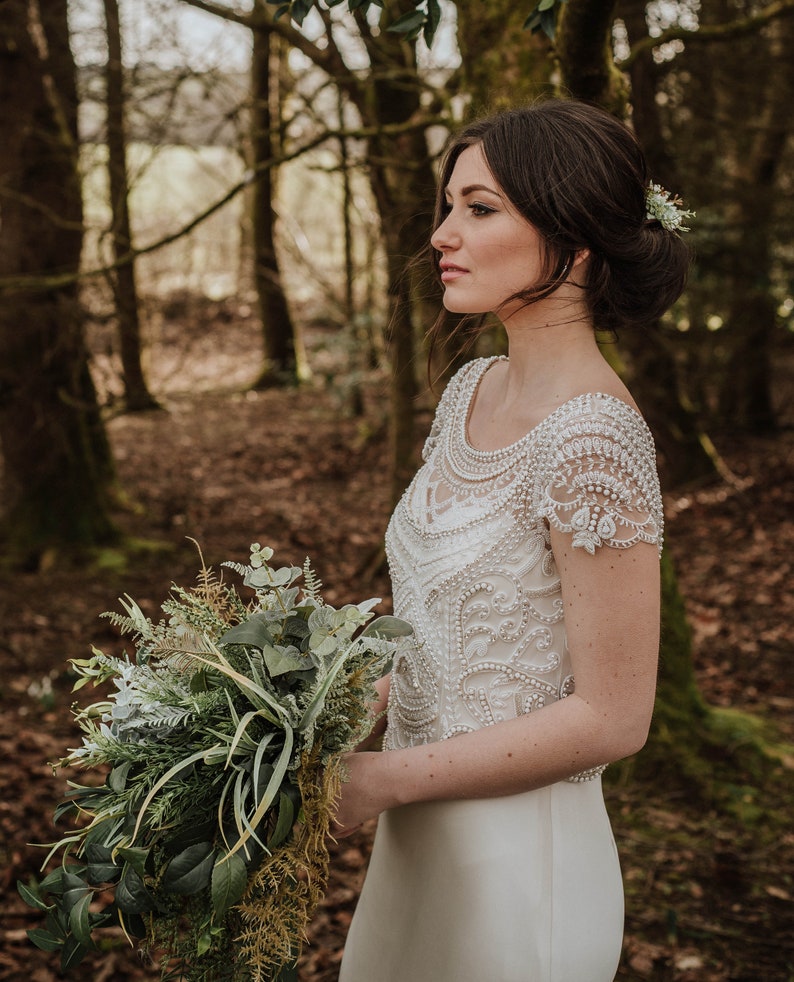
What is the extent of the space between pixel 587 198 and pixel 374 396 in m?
11.2

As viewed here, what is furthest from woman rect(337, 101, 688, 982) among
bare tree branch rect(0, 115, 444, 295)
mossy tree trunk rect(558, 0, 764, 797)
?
bare tree branch rect(0, 115, 444, 295)

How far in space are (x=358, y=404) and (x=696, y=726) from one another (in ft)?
27.9

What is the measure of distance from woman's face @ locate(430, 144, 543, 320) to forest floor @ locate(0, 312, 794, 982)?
260cm

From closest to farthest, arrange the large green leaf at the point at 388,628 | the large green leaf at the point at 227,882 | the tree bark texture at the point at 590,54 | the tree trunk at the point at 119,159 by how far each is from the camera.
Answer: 1. the large green leaf at the point at 227,882
2. the large green leaf at the point at 388,628
3. the tree bark texture at the point at 590,54
4. the tree trunk at the point at 119,159

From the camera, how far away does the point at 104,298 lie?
7574 mm

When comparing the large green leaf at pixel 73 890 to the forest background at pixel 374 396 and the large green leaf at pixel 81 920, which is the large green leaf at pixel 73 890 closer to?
the large green leaf at pixel 81 920

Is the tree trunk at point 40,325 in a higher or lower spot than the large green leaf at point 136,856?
higher

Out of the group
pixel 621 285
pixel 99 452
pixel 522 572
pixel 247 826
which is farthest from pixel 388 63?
pixel 247 826

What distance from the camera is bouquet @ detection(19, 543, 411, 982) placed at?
5.13ft

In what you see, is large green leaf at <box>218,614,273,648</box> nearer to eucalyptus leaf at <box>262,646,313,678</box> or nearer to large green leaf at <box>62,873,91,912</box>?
eucalyptus leaf at <box>262,646,313,678</box>

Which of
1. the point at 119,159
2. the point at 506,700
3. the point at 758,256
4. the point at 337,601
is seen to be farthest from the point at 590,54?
the point at 758,256

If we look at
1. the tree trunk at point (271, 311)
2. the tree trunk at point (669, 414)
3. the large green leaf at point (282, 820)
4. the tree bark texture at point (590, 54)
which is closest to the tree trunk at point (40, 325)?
the tree bark texture at point (590, 54)

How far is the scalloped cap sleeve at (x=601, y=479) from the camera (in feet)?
5.38

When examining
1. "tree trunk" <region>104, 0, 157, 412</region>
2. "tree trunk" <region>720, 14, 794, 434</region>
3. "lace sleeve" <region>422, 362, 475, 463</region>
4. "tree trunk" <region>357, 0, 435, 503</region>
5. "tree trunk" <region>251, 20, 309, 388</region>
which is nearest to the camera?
"lace sleeve" <region>422, 362, 475, 463</region>
